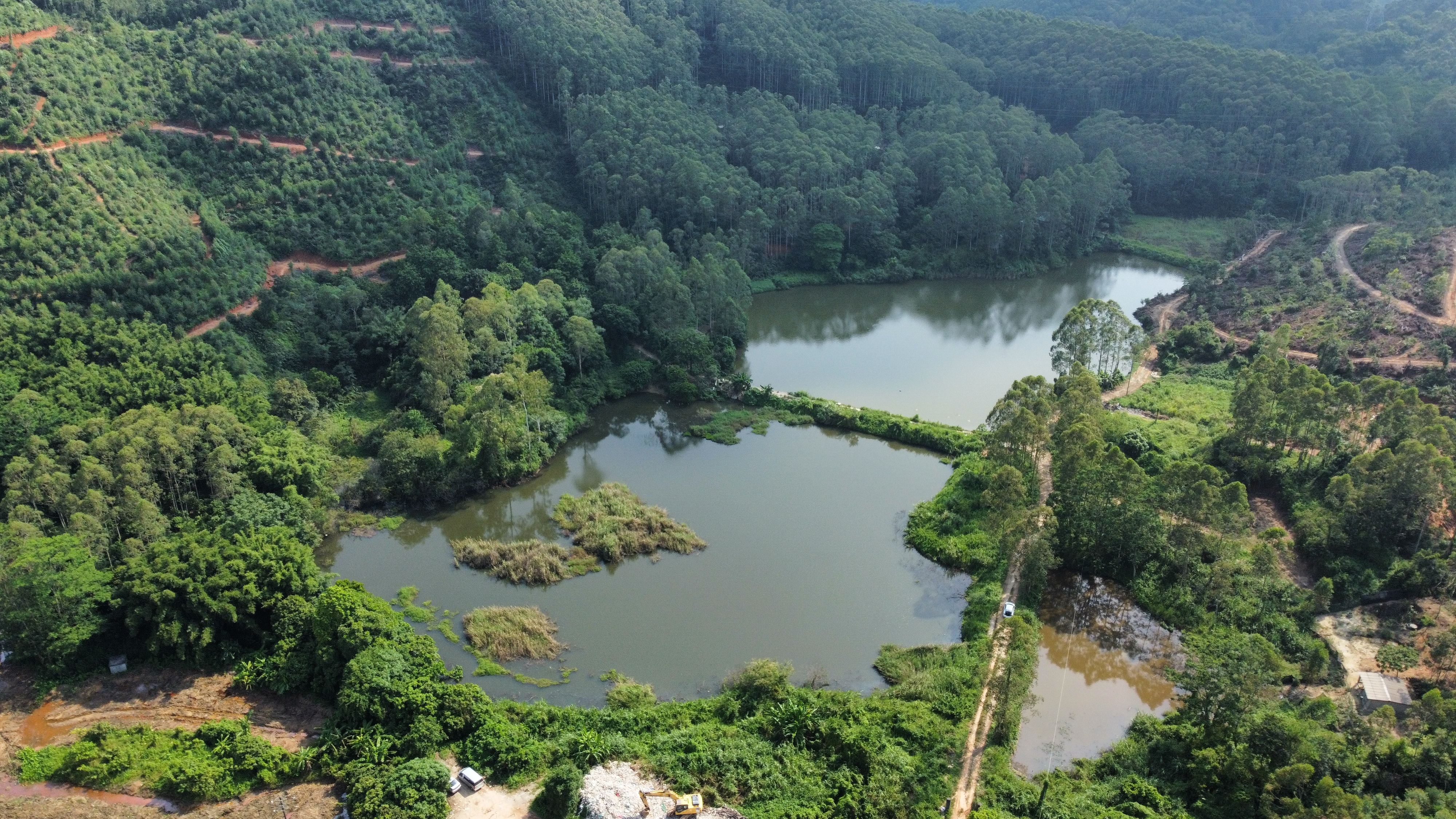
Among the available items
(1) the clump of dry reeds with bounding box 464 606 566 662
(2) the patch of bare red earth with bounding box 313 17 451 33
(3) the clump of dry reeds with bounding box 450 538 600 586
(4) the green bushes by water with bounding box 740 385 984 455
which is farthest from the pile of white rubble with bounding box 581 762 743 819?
(2) the patch of bare red earth with bounding box 313 17 451 33

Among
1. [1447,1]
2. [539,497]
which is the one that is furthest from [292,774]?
[1447,1]

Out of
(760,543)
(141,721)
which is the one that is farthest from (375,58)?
(141,721)

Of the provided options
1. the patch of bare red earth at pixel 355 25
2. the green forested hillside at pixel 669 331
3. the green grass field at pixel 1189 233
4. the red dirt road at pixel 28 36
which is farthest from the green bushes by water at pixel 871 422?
the red dirt road at pixel 28 36

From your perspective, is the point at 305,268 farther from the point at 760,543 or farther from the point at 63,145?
the point at 760,543

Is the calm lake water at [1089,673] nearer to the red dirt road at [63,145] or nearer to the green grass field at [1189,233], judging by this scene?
the green grass field at [1189,233]

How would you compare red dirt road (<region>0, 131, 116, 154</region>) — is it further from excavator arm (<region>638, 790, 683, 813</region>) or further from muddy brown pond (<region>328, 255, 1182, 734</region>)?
excavator arm (<region>638, 790, 683, 813</region>)
